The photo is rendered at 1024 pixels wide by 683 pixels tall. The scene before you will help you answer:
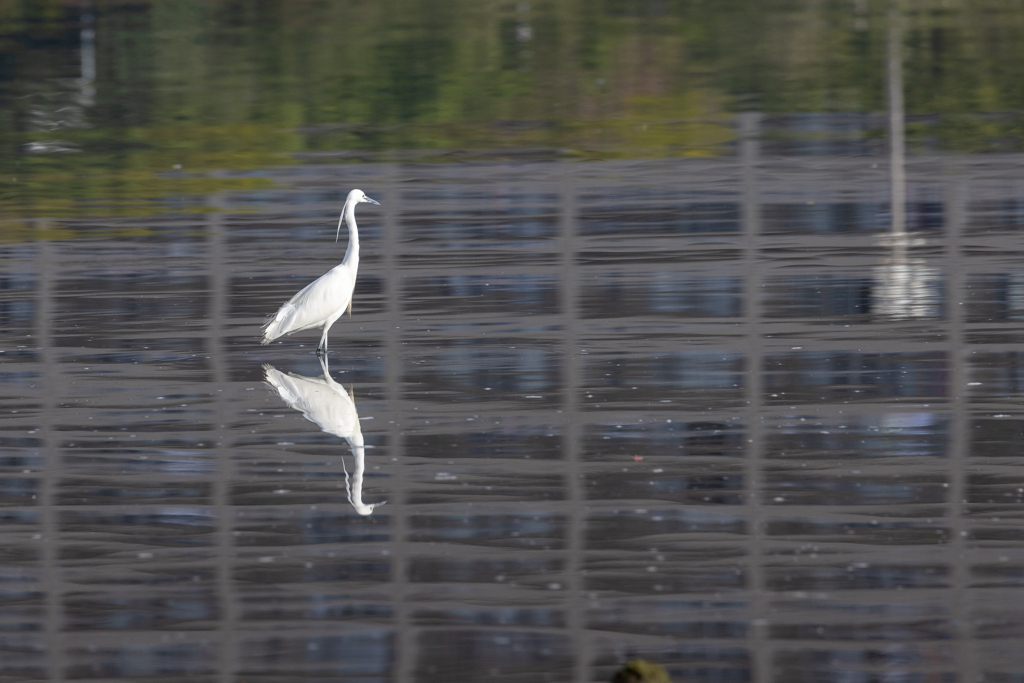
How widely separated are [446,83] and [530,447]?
14555mm

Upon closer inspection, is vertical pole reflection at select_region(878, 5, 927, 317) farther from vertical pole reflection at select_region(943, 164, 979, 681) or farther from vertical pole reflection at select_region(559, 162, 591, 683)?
vertical pole reflection at select_region(559, 162, 591, 683)

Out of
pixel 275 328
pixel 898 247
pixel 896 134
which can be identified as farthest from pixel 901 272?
pixel 896 134

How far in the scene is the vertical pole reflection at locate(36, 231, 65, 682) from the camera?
6.52 m

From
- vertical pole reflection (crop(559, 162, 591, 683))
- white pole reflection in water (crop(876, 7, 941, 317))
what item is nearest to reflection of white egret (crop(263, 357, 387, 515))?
vertical pole reflection (crop(559, 162, 591, 683))

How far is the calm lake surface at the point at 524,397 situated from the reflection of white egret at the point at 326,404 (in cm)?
5

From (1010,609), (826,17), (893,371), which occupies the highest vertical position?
(826,17)

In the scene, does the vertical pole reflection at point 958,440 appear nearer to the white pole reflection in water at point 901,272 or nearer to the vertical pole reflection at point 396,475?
the white pole reflection in water at point 901,272

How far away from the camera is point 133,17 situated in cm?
3284

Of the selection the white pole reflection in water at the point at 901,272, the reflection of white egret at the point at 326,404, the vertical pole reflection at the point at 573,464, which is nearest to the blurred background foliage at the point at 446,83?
the white pole reflection in water at the point at 901,272

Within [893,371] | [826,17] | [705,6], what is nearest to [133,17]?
[705,6]

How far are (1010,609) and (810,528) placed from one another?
113 centimetres

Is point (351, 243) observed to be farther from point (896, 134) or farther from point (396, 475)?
point (896, 134)

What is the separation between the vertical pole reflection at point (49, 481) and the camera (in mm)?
6523

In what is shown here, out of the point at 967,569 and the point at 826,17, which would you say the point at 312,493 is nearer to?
the point at 967,569
